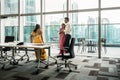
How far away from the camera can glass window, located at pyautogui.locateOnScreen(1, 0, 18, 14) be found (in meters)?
8.22

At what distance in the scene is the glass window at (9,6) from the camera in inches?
323

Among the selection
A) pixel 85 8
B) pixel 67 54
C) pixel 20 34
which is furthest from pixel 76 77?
pixel 20 34

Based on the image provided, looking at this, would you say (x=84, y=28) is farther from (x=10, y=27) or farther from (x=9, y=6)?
(x=9, y=6)

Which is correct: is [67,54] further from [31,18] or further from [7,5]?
[7,5]

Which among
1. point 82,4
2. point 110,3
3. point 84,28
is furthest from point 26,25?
point 110,3

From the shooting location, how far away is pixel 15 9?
8172mm

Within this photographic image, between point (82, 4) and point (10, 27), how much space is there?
15.2 feet

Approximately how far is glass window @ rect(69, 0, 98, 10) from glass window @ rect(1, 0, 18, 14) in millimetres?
3191

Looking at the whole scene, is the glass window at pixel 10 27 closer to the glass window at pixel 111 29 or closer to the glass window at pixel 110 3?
the glass window at pixel 110 3

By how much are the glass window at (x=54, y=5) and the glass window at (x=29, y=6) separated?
410 mm

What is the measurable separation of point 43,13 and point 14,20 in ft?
6.95

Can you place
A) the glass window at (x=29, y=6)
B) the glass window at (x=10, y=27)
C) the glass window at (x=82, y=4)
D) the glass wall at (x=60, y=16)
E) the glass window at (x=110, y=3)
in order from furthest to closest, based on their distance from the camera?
the glass window at (x=10, y=27)
the glass window at (x=29, y=6)
the glass wall at (x=60, y=16)
the glass window at (x=82, y=4)
the glass window at (x=110, y=3)

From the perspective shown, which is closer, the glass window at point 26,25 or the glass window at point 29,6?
the glass window at point 29,6

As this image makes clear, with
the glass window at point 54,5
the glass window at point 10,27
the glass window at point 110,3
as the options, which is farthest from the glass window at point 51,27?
the glass window at point 110,3
